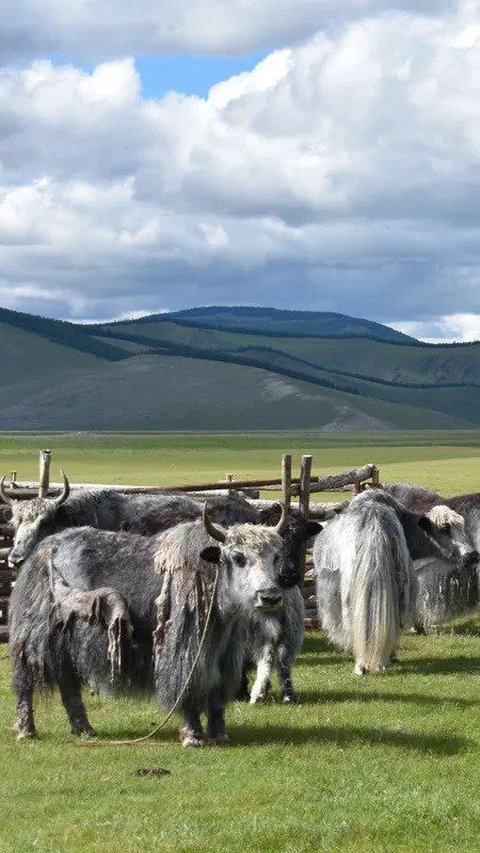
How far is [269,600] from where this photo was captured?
9.84 metres

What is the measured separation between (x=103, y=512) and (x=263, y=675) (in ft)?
12.1

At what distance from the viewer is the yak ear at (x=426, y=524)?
1565cm

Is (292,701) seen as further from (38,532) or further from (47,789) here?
(47,789)

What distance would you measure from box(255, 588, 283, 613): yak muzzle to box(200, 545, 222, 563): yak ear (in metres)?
0.51

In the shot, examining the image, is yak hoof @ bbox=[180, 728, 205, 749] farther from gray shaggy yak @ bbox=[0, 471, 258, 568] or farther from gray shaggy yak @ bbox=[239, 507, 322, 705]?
gray shaggy yak @ bbox=[0, 471, 258, 568]

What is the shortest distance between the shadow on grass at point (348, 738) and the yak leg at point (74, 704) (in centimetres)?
117

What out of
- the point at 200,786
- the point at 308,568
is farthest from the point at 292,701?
the point at 308,568

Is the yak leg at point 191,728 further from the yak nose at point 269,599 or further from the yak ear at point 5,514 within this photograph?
the yak ear at point 5,514

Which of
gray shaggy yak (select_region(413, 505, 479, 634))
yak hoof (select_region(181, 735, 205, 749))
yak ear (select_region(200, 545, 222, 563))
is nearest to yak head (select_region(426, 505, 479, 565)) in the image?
gray shaggy yak (select_region(413, 505, 479, 634))

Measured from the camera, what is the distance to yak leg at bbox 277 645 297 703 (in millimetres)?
12289

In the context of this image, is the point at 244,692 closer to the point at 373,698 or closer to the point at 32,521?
the point at 373,698

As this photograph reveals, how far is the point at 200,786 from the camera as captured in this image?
29.4ft

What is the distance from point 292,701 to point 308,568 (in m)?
7.36

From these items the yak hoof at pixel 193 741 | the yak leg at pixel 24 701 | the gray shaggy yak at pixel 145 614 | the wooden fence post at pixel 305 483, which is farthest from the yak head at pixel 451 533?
the yak leg at pixel 24 701
